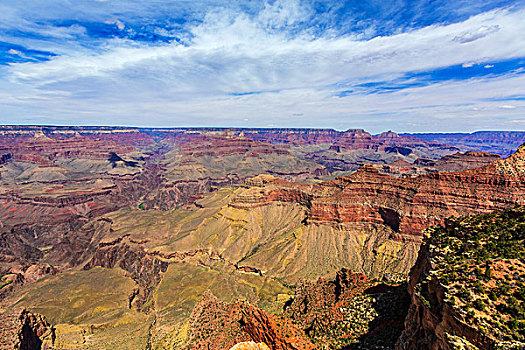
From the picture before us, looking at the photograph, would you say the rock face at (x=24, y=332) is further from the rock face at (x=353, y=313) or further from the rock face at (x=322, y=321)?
the rock face at (x=353, y=313)

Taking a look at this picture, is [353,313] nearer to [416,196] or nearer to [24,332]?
[416,196]

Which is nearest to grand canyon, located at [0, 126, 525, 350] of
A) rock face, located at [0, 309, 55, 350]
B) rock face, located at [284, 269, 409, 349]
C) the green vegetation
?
the green vegetation

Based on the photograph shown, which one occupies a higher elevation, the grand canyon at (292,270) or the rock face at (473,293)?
the rock face at (473,293)

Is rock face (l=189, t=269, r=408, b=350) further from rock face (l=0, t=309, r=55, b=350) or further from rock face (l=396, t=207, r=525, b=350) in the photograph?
rock face (l=0, t=309, r=55, b=350)

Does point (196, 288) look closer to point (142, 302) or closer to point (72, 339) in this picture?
point (142, 302)

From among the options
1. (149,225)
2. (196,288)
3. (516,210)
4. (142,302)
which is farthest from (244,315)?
(149,225)

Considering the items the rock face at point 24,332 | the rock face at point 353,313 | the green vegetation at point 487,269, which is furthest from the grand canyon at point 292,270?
the rock face at point 24,332

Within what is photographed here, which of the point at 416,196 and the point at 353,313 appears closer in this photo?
the point at 353,313

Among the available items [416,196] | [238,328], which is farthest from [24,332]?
[416,196]
